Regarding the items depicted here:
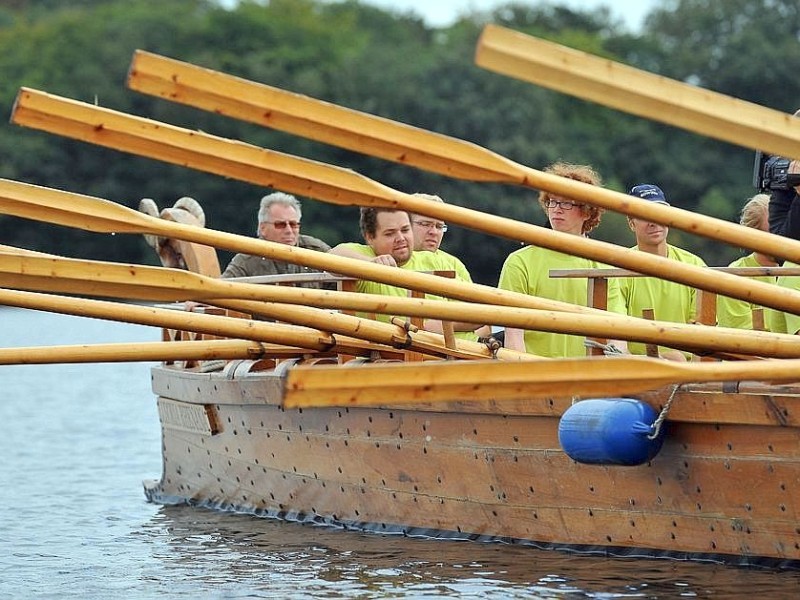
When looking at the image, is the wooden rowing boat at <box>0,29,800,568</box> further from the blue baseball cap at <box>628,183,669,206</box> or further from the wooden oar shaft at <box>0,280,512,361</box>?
the blue baseball cap at <box>628,183,669,206</box>

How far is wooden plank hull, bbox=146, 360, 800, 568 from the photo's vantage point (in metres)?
8.48

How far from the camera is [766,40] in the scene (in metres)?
83.6

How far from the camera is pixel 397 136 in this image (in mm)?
7086

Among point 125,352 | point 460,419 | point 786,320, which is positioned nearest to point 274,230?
point 125,352

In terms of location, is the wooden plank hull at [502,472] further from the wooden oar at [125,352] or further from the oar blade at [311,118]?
the oar blade at [311,118]

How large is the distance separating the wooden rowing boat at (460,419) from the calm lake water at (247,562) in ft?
0.57

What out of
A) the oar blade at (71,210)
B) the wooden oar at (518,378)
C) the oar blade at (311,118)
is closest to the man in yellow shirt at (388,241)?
the oar blade at (71,210)

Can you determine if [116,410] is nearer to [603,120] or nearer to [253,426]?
[253,426]

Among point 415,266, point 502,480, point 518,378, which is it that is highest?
point 415,266

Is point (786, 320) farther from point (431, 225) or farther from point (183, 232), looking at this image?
point (183, 232)

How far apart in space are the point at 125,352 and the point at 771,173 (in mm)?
3752

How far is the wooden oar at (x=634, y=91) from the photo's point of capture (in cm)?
601

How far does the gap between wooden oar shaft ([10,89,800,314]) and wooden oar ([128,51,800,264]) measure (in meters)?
0.05

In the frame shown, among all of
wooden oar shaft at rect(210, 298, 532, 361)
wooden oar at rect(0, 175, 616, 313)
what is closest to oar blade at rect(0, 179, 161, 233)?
wooden oar at rect(0, 175, 616, 313)
